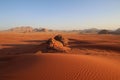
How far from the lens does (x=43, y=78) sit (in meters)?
6.52

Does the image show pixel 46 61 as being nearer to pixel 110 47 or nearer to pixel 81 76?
pixel 81 76

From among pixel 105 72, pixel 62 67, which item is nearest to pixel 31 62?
pixel 62 67

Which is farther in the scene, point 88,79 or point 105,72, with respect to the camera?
point 105,72

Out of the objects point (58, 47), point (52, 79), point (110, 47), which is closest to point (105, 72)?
point (52, 79)

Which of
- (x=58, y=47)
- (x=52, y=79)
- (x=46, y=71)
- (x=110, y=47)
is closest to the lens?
(x=52, y=79)

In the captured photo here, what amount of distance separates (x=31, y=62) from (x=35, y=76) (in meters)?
2.10

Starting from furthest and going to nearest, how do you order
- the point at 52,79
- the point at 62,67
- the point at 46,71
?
1. the point at 62,67
2. the point at 46,71
3. the point at 52,79

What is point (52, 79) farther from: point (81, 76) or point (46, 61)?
point (46, 61)

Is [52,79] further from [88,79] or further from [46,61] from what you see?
[46,61]

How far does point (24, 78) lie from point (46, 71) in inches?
42.3

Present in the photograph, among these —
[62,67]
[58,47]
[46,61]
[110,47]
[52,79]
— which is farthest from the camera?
[110,47]

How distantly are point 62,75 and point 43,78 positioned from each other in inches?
29.5

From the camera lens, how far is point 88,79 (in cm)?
646

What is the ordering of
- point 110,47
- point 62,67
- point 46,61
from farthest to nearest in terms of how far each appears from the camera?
point 110,47 < point 46,61 < point 62,67
